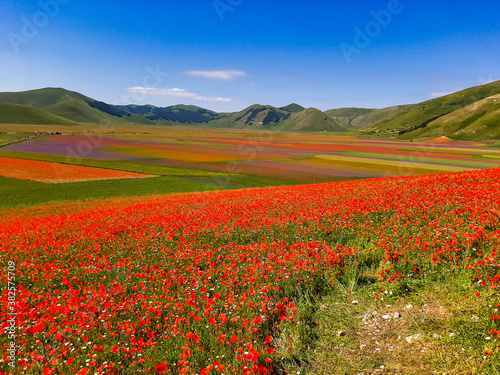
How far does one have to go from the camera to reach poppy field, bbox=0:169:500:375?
5.97 m

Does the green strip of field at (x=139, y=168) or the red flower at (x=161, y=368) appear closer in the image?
the red flower at (x=161, y=368)

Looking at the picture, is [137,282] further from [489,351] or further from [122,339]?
[489,351]

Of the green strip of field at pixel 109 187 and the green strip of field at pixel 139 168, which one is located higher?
the green strip of field at pixel 139 168

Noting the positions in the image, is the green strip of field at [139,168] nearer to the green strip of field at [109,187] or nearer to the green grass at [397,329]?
the green strip of field at [109,187]

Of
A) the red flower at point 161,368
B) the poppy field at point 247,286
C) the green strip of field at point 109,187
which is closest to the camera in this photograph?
the red flower at point 161,368

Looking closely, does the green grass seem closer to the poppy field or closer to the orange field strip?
the poppy field

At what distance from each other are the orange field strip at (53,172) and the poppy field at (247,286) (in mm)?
37525

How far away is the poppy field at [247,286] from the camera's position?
5973 mm

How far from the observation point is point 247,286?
9070mm

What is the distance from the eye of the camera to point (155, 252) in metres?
12.9

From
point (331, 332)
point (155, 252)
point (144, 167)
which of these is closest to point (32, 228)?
point (155, 252)

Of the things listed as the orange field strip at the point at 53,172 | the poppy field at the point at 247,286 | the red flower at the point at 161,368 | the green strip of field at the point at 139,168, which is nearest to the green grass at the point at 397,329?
the poppy field at the point at 247,286

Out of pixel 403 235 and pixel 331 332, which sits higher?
pixel 403 235

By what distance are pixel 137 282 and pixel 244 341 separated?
5.24 m
